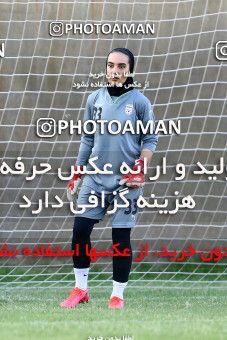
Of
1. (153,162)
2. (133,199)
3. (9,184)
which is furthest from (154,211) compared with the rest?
(133,199)

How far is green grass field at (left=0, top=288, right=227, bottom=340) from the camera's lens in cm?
685

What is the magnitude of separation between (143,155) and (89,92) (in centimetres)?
281

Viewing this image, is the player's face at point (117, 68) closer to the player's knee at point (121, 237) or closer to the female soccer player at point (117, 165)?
the female soccer player at point (117, 165)

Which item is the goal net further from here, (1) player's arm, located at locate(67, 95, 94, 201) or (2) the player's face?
(2) the player's face

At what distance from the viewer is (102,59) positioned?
38.0ft

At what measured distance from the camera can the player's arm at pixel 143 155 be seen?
8789 mm

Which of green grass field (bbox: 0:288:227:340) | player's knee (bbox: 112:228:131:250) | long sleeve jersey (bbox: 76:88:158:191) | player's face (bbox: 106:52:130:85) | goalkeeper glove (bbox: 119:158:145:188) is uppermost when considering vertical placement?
player's face (bbox: 106:52:130:85)

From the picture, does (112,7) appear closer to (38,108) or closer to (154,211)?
(38,108)

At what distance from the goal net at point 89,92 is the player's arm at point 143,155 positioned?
2501 mm

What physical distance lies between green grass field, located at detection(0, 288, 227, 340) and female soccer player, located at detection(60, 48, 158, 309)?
24cm

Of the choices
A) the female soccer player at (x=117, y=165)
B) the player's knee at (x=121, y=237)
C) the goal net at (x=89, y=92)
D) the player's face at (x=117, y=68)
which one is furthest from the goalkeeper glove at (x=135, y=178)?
the goal net at (x=89, y=92)

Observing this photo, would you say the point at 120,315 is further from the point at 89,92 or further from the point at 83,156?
the point at 89,92

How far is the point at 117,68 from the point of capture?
889 cm

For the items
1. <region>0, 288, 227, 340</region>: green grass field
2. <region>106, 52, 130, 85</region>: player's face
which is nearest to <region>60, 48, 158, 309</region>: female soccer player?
<region>106, 52, 130, 85</region>: player's face
